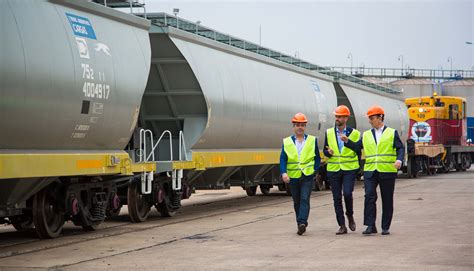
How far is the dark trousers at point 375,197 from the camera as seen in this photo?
1323cm

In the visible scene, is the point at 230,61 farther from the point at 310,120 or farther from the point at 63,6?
the point at 63,6

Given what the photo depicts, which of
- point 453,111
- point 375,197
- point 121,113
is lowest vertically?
point 375,197

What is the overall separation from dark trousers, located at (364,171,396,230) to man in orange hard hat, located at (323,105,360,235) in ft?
0.87

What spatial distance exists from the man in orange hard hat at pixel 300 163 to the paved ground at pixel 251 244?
2.06 feet

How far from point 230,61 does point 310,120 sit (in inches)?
235

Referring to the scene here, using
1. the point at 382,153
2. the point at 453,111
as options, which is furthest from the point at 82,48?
the point at 453,111

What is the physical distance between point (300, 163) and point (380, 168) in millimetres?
1214

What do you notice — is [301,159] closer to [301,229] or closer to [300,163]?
[300,163]

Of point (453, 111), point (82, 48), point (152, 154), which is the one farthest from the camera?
point (453, 111)

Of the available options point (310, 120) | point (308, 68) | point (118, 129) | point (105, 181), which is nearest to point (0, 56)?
point (118, 129)

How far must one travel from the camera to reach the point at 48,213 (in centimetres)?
1359

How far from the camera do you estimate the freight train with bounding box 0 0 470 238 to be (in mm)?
11453

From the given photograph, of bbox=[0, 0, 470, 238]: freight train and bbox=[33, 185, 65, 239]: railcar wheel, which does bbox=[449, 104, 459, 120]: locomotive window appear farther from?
bbox=[33, 185, 65, 239]: railcar wheel

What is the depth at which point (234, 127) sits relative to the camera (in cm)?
1923
